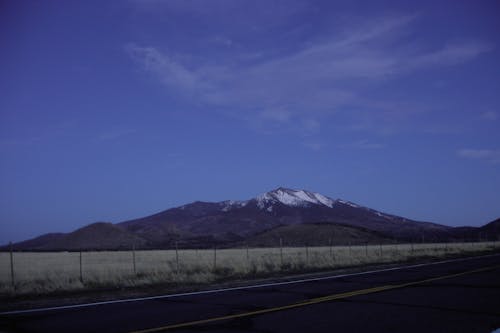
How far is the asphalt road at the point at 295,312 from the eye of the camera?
28.2 ft

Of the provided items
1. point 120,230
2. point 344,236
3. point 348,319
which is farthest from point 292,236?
point 348,319

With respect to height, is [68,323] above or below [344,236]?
above

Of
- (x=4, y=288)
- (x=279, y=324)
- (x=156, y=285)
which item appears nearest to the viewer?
(x=279, y=324)

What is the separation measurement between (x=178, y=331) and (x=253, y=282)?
9092mm

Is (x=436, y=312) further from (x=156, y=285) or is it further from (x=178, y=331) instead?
(x=156, y=285)

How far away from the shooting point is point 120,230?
480 ft

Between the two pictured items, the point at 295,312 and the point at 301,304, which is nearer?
the point at 295,312

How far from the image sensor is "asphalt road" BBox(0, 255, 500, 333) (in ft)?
28.2

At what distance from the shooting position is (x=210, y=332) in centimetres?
815

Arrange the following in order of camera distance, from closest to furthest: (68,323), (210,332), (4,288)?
(210,332) < (68,323) < (4,288)

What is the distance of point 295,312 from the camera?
33.0 feet

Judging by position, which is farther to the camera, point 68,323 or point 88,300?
point 88,300

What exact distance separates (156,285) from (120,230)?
135 meters

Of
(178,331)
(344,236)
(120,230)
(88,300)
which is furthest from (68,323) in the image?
(120,230)
